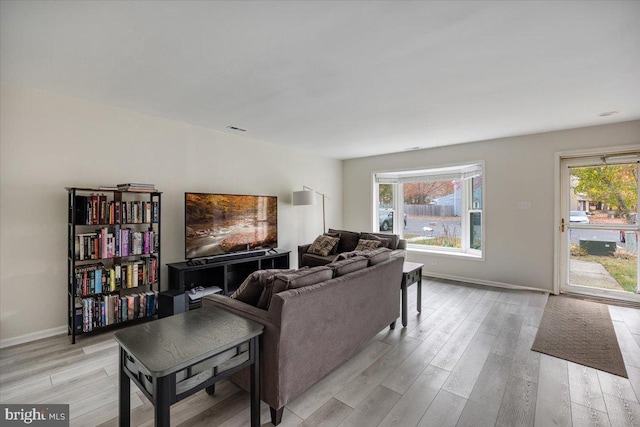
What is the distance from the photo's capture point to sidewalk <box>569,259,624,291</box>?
3.94 meters

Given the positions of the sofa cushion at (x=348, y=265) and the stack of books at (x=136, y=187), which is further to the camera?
the stack of books at (x=136, y=187)

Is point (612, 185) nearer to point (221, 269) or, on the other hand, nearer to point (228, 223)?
point (228, 223)

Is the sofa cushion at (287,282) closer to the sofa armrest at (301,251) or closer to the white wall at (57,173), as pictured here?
the white wall at (57,173)

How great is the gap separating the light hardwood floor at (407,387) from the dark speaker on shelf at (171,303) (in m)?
0.51

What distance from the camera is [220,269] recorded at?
377 cm

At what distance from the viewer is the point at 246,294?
1.98 m

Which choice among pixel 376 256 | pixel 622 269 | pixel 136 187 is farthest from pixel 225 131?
pixel 622 269

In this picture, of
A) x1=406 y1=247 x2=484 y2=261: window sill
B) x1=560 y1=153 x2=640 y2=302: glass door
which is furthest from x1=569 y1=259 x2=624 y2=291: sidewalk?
x1=406 y1=247 x2=484 y2=261: window sill

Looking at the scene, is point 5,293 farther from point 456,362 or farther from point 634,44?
point 634,44

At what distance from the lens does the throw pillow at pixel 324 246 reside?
16.0 ft

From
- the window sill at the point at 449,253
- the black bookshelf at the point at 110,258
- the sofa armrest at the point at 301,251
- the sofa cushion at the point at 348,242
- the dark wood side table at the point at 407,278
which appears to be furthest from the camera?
the sofa armrest at the point at 301,251

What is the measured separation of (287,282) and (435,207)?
4552mm

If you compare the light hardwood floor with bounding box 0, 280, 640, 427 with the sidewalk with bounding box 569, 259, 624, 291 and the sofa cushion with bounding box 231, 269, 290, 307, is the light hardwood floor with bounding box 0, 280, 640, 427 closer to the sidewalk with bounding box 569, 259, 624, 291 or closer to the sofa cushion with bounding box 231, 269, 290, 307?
the sofa cushion with bounding box 231, 269, 290, 307

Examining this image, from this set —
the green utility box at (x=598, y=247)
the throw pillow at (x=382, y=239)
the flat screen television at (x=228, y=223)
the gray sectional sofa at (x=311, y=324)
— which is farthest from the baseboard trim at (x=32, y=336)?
the green utility box at (x=598, y=247)
